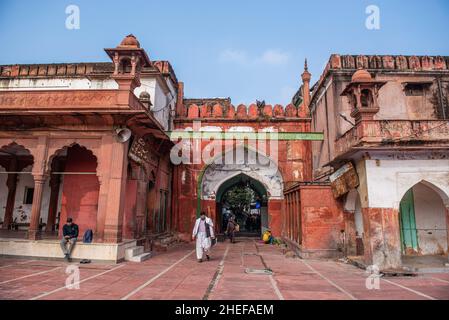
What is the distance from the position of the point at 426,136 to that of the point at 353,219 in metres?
3.34

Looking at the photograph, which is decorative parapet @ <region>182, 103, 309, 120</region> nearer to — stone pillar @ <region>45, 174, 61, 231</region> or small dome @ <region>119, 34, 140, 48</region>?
small dome @ <region>119, 34, 140, 48</region>

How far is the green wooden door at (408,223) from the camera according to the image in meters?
9.80

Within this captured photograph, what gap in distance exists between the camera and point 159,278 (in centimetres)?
625

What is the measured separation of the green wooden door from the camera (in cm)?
980

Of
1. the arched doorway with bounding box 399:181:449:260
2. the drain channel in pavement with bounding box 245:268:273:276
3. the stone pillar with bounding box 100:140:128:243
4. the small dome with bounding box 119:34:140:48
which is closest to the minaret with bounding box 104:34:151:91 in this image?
the small dome with bounding box 119:34:140:48

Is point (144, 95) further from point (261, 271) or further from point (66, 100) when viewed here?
point (261, 271)

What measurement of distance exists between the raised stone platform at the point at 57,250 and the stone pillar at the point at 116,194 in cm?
25

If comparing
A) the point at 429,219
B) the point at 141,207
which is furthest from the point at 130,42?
the point at 429,219

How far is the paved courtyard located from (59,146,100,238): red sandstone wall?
1934mm

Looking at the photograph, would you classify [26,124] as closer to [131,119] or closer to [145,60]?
[131,119]

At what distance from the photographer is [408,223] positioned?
9.85 metres

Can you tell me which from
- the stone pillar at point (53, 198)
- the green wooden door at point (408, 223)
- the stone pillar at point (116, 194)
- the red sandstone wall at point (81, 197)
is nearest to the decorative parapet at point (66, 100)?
the stone pillar at point (116, 194)

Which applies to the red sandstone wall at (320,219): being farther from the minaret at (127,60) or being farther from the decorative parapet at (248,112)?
the minaret at (127,60)

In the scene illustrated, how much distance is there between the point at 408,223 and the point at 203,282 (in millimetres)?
7627
